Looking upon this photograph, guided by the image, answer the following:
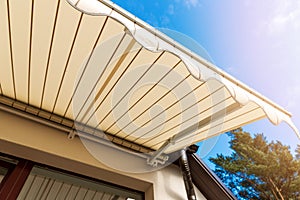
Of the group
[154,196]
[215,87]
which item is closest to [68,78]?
[215,87]

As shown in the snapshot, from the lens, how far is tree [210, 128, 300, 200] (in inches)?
210

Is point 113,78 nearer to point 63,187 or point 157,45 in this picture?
point 157,45

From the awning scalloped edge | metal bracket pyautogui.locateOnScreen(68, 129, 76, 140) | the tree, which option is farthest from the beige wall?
the tree

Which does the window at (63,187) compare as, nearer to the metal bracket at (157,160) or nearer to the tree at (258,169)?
the metal bracket at (157,160)

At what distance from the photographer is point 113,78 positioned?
1.87 m

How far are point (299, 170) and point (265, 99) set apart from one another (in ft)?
19.2

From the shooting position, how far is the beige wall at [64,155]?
220cm

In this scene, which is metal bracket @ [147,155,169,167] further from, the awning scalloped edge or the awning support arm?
the awning scalloped edge

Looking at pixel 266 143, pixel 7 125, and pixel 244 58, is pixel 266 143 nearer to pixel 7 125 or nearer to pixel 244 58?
pixel 244 58

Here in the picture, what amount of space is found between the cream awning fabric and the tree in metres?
4.01

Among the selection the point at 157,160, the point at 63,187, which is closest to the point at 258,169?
the point at 157,160

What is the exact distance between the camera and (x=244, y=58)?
5.96 metres

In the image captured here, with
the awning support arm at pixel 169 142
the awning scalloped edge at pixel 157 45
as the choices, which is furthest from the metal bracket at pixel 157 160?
the awning scalloped edge at pixel 157 45

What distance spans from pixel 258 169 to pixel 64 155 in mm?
5576
